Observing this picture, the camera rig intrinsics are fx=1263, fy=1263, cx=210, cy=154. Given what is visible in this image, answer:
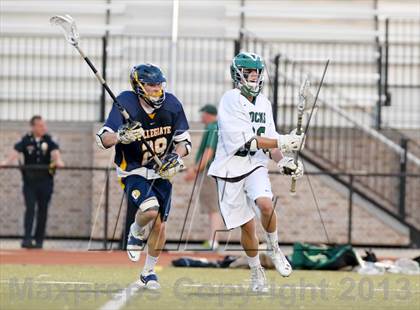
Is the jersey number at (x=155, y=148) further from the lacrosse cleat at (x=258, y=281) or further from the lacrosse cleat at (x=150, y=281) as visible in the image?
the lacrosse cleat at (x=258, y=281)

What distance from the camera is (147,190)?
36.3 feet

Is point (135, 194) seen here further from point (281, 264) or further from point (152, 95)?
point (281, 264)

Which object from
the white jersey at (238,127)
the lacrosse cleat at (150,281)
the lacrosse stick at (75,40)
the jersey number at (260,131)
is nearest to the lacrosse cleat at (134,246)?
the lacrosse cleat at (150,281)

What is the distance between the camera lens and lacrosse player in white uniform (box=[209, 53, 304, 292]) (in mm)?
11031

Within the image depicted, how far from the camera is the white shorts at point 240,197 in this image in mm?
11164

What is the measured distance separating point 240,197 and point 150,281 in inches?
43.4

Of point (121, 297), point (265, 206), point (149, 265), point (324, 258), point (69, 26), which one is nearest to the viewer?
point (121, 297)

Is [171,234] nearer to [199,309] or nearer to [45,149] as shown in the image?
[45,149]

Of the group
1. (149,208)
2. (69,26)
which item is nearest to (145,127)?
(149,208)

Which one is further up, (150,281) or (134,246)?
(134,246)

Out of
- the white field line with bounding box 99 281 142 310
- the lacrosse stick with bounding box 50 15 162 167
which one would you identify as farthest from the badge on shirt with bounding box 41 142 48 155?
the lacrosse stick with bounding box 50 15 162 167

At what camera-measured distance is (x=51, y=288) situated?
1098 cm

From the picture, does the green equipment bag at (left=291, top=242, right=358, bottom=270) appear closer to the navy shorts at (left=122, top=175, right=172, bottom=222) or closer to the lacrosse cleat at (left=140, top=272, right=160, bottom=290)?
the navy shorts at (left=122, top=175, right=172, bottom=222)

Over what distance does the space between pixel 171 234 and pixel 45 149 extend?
7.49 feet
